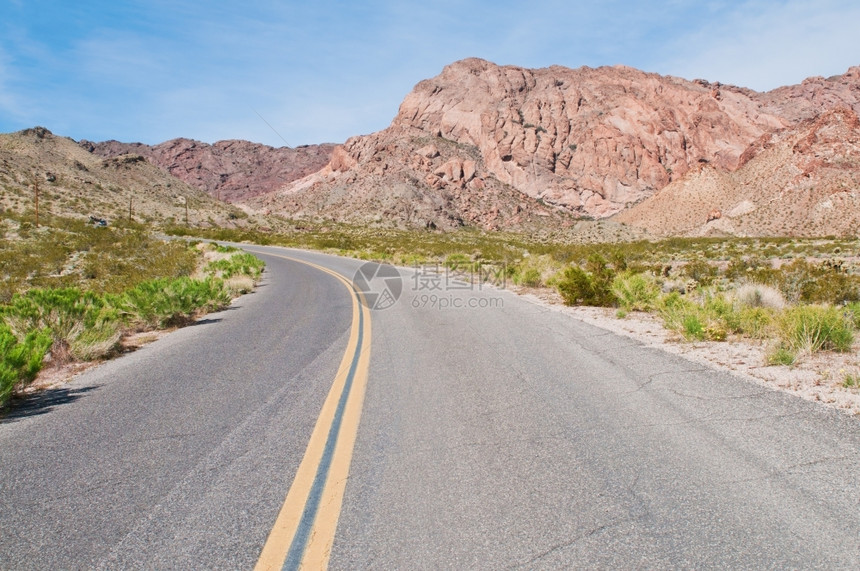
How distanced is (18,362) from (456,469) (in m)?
5.00

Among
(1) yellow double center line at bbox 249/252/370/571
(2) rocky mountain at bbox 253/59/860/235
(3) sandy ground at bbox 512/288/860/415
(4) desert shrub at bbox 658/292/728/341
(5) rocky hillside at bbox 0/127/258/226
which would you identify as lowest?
(1) yellow double center line at bbox 249/252/370/571

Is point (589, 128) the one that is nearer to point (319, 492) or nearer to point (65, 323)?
point (65, 323)

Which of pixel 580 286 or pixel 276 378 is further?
pixel 580 286

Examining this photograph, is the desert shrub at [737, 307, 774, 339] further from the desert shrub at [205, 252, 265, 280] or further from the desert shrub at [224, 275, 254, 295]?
the desert shrub at [205, 252, 265, 280]

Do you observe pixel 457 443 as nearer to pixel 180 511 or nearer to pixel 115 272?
pixel 180 511

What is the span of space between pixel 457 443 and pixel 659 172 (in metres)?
136

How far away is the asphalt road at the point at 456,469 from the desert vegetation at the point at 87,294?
1.05 metres

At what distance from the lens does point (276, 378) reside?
20.1 ft

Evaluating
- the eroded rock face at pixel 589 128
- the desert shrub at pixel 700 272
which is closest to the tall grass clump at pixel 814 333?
the desert shrub at pixel 700 272

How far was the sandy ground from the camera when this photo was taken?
16.7 ft

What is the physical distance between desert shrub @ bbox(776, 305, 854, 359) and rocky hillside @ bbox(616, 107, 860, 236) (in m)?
62.1

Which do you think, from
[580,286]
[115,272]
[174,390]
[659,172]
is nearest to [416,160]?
[659,172]

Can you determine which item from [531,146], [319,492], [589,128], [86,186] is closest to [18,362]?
[319,492]

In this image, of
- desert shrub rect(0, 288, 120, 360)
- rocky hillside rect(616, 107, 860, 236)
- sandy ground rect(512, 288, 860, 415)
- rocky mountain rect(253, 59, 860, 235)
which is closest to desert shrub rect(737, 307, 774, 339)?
sandy ground rect(512, 288, 860, 415)
